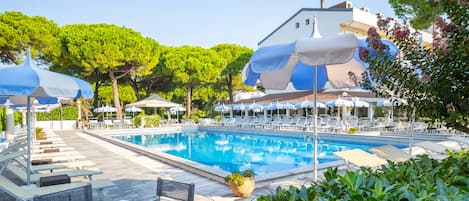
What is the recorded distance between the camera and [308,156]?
489 inches

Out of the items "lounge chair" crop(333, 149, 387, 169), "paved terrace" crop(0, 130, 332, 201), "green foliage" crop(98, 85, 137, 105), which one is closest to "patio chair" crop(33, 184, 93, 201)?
"paved terrace" crop(0, 130, 332, 201)

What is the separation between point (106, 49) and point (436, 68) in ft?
78.9

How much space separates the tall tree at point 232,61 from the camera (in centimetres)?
3167

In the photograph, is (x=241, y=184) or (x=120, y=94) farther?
(x=120, y=94)

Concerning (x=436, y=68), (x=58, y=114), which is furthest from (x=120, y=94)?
(x=436, y=68)

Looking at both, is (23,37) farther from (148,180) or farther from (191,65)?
(148,180)

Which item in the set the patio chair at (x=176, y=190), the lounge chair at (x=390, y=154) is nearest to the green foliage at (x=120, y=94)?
the lounge chair at (x=390, y=154)

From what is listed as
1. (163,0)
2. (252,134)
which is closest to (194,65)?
(252,134)

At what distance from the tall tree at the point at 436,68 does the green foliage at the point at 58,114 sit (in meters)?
28.1

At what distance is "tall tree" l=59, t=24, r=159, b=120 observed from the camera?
23.1 m

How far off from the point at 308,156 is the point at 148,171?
23.3ft

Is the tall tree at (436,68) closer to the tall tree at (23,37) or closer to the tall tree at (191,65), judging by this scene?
the tall tree at (23,37)

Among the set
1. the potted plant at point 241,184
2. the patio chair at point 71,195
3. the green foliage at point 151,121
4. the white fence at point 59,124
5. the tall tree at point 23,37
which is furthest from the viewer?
the green foliage at point 151,121

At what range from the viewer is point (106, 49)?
23.4 metres
